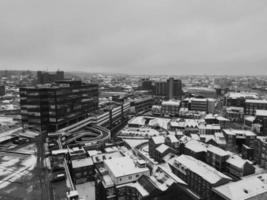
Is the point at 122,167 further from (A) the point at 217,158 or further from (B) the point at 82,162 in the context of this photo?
(A) the point at 217,158

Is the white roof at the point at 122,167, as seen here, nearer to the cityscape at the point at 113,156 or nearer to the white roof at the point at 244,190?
the cityscape at the point at 113,156

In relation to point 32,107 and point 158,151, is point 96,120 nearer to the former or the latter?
point 32,107

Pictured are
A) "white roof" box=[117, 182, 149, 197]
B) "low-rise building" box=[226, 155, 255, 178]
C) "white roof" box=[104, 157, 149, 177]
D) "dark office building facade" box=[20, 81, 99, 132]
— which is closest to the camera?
"white roof" box=[117, 182, 149, 197]

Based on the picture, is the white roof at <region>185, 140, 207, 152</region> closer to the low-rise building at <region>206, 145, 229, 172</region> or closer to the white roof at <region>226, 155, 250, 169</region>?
the low-rise building at <region>206, 145, 229, 172</region>

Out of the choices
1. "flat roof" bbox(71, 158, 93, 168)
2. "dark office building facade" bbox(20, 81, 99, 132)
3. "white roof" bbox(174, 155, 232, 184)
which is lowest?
"flat roof" bbox(71, 158, 93, 168)

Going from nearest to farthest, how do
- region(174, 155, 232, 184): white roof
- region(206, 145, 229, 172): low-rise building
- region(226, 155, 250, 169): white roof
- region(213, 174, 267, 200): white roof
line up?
region(213, 174, 267, 200): white roof → region(174, 155, 232, 184): white roof → region(226, 155, 250, 169): white roof → region(206, 145, 229, 172): low-rise building

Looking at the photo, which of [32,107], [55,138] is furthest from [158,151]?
[32,107]

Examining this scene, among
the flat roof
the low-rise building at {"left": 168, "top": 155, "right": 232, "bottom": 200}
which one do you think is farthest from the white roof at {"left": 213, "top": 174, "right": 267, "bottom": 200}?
the flat roof
